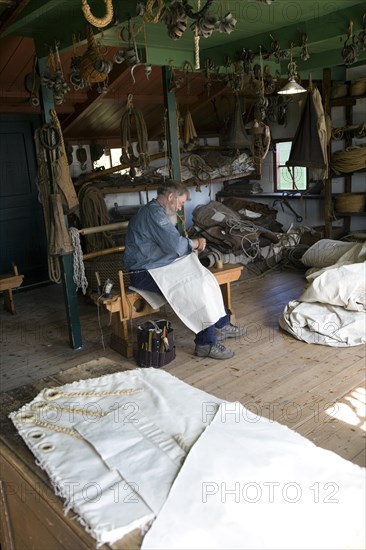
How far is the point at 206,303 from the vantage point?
15.2 ft

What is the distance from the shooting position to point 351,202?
26.9 feet

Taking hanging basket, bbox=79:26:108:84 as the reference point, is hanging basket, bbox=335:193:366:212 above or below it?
below

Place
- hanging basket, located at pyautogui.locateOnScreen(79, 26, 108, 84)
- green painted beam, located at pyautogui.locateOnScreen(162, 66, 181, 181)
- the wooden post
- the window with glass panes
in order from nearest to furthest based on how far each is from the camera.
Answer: hanging basket, located at pyautogui.locateOnScreen(79, 26, 108, 84) → green painted beam, located at pyautogui.locateOnScreen(162, 66, 181, 181) → the wooden post → the window with glass panes

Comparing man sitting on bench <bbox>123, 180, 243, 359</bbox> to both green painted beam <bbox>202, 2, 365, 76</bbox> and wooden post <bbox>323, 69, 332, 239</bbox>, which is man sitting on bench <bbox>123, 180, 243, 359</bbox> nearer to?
green painted beam <bbox>202, 2, 365, 76</bbox>

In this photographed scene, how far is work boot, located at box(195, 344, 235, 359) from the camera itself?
4762mm

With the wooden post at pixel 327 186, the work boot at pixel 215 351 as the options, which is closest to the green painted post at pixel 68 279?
the work boot at pixel 215 351

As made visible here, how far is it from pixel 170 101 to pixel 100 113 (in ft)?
7.80

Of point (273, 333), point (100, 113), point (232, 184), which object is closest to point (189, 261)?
point (273, 333)

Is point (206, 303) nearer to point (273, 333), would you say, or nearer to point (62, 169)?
point (273, 333)

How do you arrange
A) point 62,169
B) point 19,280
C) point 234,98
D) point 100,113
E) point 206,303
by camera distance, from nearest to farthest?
point 206,303
point 62,169
point 19,280
point 100,113
point 234,98

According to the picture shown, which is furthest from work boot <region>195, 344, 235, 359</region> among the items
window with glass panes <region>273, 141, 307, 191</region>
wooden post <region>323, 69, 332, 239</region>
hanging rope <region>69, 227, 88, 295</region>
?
window with glass panes <region>273, 141, 307, 191</region>

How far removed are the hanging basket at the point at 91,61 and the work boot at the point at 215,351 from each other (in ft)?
8.69

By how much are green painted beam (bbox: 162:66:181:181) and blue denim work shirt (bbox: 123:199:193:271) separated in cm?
111

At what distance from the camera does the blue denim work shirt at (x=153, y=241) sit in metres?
4.80
